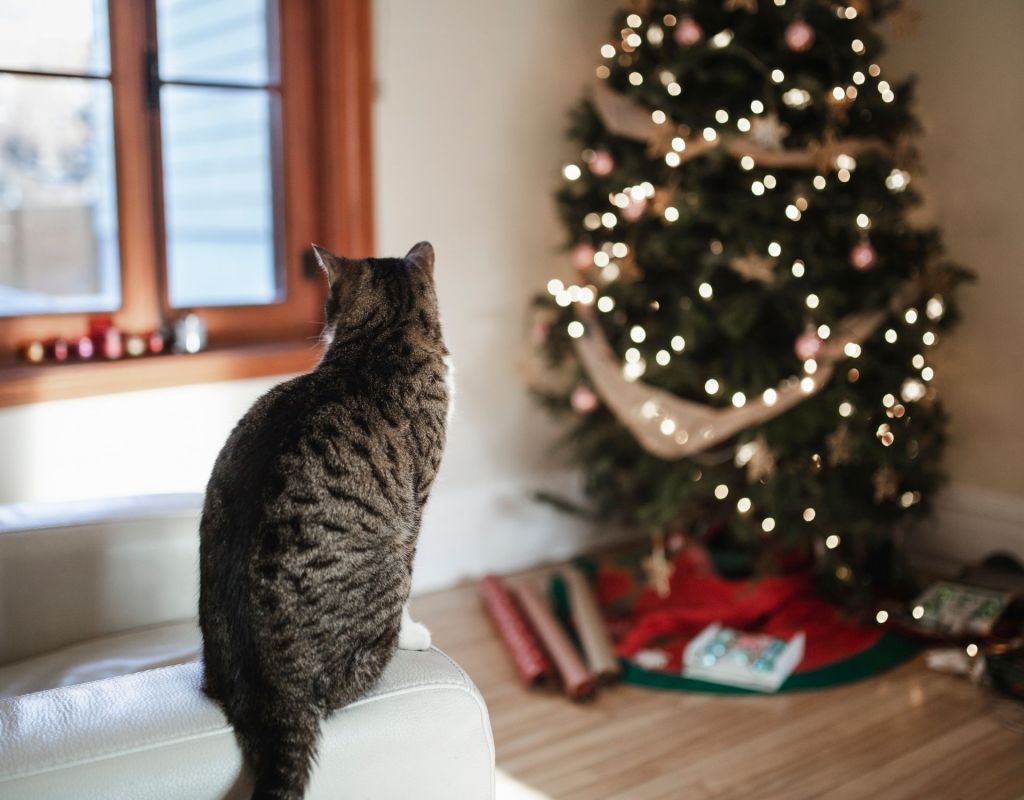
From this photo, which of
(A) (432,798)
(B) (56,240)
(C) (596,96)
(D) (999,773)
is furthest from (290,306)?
(D) (999,773)

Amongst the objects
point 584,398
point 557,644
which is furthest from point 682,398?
point 557,644

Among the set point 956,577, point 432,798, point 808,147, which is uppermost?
point 808,147

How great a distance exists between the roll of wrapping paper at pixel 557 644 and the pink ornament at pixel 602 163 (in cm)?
120

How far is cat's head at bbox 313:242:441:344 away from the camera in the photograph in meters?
1.57

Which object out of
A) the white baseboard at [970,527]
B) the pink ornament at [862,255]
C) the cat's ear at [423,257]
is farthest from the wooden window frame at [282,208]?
the white baseboard at [970,527]

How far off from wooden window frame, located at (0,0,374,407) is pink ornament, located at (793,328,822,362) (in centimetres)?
118

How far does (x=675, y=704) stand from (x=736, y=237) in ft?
3.87

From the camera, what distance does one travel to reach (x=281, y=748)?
110 cm

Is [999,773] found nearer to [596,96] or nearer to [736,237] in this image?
[736,237]

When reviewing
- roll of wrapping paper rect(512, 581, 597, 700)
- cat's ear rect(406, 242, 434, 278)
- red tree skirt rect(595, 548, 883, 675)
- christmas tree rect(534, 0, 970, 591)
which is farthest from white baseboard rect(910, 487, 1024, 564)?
cat's ear rect(406, 242, 434, 278)

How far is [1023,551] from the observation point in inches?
119

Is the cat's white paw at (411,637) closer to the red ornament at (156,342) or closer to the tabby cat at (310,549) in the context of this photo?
the tabby cat at (310,549)

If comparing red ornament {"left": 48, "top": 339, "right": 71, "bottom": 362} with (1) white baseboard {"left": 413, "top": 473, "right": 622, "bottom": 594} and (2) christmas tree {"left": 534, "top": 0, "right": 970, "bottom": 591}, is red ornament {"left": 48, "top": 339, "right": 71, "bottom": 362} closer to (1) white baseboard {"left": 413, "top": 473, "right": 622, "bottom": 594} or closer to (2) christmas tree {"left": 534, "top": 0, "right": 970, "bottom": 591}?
(1) white baseboard {"left": 413, "top": 473, "right": 622, "bottom": 594}

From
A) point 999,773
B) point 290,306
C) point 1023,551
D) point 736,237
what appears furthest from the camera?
point 1023,551
